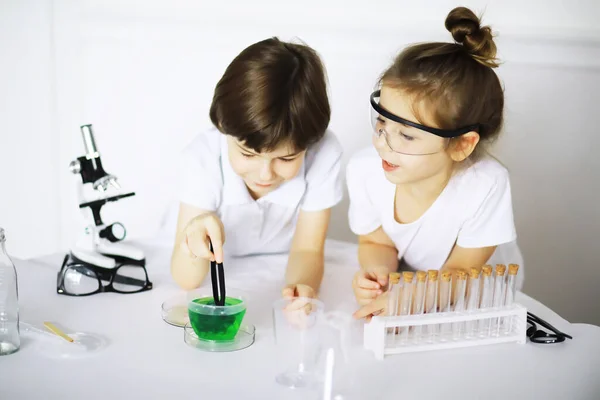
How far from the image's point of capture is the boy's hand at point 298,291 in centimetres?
133

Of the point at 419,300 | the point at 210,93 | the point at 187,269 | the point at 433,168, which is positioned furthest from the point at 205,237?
the point at 210,93

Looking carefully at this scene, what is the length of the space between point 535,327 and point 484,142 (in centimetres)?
41

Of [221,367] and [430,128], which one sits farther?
[430,128]

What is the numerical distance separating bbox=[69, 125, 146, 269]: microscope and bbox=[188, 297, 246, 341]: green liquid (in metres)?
0.34

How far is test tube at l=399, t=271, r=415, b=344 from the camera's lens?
3.95ft

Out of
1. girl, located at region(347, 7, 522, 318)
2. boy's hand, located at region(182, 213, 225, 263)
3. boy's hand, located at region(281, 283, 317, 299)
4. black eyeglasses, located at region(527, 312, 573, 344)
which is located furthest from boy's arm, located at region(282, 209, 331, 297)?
black eyeglasses, located at region(527, 312, 573, 344)

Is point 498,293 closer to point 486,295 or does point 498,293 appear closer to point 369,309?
point 486,295

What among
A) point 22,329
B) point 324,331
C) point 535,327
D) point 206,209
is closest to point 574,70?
point 535,327

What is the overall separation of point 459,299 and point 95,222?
78cm

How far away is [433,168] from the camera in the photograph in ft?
4.75

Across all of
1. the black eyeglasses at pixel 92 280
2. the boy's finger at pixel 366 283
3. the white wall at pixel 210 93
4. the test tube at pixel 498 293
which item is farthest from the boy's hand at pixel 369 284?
the white wall at pixel 210 93

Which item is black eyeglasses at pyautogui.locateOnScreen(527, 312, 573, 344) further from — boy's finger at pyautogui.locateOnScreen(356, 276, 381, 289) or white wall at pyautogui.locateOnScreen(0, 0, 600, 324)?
white wall at pyautogui.locateOnScreen(0, 0, 600, 324)

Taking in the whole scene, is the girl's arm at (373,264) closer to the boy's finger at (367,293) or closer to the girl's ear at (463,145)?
the boy's finger at (367,293)

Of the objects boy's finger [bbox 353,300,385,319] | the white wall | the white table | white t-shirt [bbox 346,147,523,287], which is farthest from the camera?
the white wall
